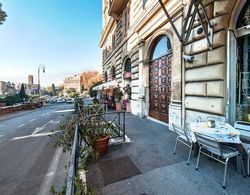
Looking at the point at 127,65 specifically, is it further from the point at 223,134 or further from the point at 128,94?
the point at 223,134

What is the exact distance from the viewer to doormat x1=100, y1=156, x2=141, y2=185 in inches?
134

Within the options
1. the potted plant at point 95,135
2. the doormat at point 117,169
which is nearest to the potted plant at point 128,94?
the potted plant at point 95,135

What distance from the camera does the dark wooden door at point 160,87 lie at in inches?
320

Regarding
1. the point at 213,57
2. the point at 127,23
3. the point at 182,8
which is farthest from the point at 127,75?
the point at 213,57

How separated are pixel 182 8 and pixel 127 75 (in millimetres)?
7317

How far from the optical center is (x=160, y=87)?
8797 millimetres

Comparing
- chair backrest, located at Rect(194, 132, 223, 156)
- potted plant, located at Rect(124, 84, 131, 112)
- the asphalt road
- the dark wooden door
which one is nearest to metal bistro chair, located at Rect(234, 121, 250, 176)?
chair backrest, located at Rect(194, 132, 223, 156)

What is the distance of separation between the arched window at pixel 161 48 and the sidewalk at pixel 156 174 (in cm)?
497

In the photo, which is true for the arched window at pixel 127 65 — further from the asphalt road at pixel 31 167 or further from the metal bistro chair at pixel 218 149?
the metal bistro chair at pixel 218 149

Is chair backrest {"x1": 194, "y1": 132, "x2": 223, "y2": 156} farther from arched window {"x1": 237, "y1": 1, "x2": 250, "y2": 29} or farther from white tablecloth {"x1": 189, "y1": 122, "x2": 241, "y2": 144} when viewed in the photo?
arched window {"x1": 237, "y1": 1, "x2": 250, "y2": 29}

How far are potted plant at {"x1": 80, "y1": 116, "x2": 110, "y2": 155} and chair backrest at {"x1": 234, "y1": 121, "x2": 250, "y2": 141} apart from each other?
11.0 feet

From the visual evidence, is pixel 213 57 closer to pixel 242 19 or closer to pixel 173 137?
pixel 242 19

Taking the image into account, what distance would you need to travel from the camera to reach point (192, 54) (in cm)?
587

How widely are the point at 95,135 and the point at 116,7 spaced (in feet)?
44.2
